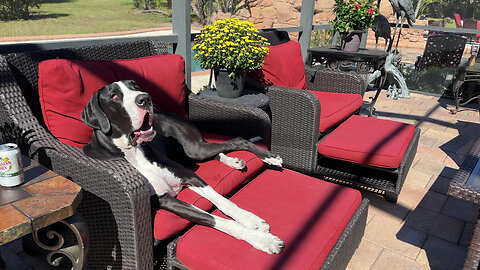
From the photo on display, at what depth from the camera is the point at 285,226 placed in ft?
6.15

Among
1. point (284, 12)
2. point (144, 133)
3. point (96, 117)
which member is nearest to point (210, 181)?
point (144, 133)

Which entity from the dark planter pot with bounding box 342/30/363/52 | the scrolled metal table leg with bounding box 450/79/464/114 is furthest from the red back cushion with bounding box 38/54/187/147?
the scrolled metal table leg with bounding box 450/79/464/114

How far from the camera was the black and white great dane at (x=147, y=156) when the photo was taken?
181 centimetres

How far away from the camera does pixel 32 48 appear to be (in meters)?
2.47

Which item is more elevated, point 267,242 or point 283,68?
point 283,68

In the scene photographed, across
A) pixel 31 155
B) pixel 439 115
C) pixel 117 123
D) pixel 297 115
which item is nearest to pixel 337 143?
pixel 297 115

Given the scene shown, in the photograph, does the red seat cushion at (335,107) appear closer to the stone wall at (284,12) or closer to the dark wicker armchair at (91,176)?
the dark wicker armchair at (91,176)

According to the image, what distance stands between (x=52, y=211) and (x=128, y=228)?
16.9 inches

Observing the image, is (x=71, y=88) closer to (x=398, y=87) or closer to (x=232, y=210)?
(x=232, y=210)

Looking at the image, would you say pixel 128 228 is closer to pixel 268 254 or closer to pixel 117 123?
pixel 117 123

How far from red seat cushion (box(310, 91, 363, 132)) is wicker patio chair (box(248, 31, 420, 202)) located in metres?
0.08

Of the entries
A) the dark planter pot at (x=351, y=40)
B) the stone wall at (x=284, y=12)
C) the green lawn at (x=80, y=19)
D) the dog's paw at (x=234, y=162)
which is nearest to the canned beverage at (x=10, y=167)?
the dog's paw at (x=234, y=162)

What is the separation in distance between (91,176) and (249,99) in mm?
1771

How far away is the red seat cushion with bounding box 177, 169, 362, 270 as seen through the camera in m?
1.65
